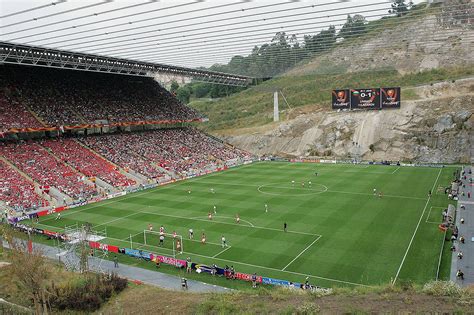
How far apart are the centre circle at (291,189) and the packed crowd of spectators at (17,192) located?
948 inches

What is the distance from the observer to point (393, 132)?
71938 millimetres

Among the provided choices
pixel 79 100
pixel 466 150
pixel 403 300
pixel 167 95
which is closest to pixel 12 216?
pixel 79 100

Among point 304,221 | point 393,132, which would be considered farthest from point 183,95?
point 304,221

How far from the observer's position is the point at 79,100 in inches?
2493

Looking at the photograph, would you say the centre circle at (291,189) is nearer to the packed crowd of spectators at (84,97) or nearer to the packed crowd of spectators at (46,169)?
the packed crowd of spectators at (46,169)

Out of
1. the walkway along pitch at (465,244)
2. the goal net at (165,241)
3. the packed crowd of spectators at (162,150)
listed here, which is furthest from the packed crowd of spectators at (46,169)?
the walkway along pitch at (465,244)

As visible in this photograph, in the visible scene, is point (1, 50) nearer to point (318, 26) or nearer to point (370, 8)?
point (318, 26)

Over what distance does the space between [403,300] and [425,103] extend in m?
67.4

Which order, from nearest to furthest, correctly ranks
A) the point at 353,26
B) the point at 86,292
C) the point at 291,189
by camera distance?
the point at 86,292, the point at 353,26, the point at 291,189

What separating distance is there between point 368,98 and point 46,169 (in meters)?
55.2

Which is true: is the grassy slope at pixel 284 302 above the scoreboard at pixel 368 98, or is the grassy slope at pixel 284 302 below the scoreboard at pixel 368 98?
below

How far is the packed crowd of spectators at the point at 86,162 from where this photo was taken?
51000 mm

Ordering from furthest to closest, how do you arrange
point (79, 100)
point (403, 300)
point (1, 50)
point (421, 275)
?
point (79, 100)
point (1, 50)
point (421, 275)
point (403, 300)

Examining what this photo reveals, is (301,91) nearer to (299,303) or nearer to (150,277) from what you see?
(150,277)
